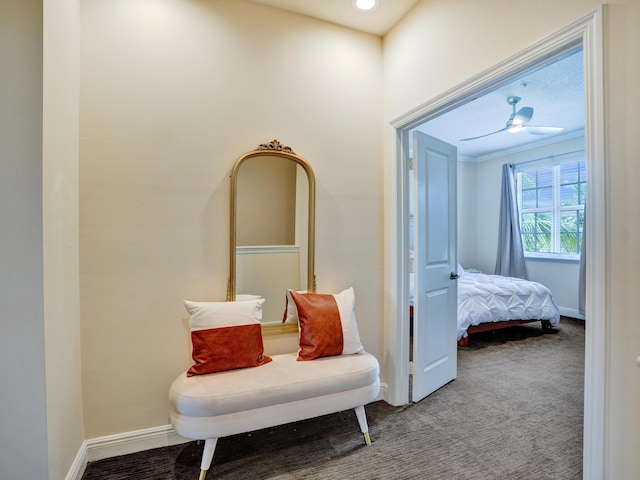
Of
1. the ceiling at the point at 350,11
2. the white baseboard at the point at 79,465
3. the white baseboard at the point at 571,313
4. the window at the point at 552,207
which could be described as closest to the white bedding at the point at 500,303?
the white baseboard at the point at 571,313

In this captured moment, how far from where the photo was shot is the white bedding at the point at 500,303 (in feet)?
12.5

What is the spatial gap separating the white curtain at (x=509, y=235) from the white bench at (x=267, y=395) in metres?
4.72

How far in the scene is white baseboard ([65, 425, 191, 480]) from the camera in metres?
1.86

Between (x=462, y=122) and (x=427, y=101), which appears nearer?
(x=427, y=101)

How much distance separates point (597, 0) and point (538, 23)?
24 cm

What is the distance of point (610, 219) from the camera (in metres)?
1.26

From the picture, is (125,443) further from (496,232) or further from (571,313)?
(496,232)

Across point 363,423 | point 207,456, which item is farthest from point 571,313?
point 207,456

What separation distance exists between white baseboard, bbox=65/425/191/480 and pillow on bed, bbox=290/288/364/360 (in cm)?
93

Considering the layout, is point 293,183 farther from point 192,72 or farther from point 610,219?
point 610,219

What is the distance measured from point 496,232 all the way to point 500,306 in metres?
2.63

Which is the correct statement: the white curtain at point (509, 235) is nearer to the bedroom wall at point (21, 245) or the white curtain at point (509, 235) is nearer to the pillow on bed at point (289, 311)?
the pillow on bed at point (289, 311)

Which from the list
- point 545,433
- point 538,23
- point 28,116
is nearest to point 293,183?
point 28,116

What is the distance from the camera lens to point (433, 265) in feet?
8.96
